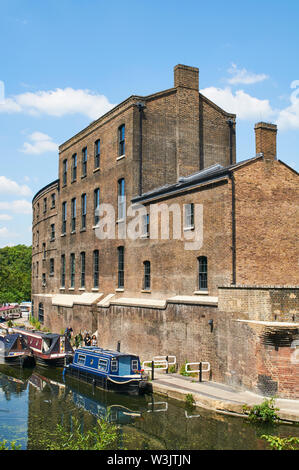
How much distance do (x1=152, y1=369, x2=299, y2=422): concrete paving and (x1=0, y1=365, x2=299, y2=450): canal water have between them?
28 cm

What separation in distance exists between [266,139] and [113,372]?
12.2m

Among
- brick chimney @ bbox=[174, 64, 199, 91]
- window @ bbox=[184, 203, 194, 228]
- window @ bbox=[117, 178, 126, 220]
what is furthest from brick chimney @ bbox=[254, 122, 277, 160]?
window @ bbox=[117, 178, 126, 220]

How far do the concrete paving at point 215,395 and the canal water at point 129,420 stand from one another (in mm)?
282

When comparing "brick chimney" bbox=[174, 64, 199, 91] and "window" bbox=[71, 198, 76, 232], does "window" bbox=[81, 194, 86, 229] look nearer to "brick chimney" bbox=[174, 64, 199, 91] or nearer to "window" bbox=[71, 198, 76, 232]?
"window" bbox=[71, 198, 76, 232]

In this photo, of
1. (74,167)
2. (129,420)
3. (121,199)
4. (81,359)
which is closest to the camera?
(129,420)

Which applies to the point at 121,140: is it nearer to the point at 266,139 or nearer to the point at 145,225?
the point at 145,225

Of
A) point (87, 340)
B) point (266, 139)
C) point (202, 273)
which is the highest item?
point (266, 139)

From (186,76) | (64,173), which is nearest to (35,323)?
(64,173)

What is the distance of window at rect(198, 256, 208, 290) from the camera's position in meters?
20.8

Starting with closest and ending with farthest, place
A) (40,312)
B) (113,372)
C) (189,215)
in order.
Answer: (113,372) < (189,215) < (40,312)

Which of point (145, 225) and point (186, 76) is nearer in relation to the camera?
point (145, 225)

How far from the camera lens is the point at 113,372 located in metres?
19.2

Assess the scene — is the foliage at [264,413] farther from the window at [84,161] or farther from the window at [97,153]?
the window at [84,161]
